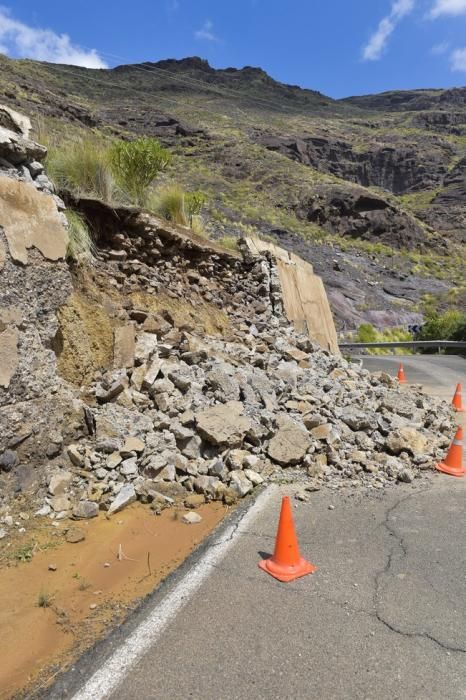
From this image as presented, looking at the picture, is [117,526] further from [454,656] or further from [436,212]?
[436,212]

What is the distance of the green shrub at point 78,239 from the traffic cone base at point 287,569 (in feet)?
14.9

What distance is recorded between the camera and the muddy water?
2.69 meters

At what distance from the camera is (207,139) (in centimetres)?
5469

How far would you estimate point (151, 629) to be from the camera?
284cm

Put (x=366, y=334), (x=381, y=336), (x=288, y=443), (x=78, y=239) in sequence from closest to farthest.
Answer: (x=288, y=443), (x=78, y=239), (x=366, y=334), (x=381, y=336)

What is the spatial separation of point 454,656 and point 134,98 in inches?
2974

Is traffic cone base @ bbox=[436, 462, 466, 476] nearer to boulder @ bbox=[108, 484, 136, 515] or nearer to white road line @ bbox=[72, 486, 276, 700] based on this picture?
white road line @ bbox=[72, 486, 276, 700]

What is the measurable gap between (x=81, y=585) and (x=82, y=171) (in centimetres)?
622

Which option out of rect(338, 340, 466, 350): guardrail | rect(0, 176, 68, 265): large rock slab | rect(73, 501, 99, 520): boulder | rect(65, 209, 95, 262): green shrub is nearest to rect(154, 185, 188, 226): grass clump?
rect(65, 209, 95, 262): green shrub

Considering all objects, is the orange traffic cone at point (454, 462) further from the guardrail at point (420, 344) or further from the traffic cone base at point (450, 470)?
the guardrail at point (420, 344)

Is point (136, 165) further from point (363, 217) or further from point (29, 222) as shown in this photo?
point (363, 217)

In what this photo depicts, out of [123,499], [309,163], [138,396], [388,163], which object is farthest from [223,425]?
[388,163]

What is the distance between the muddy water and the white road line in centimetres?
20

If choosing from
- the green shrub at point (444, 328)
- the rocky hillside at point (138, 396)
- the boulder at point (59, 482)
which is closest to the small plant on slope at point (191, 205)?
the rocky hillside at point (138, 396)
